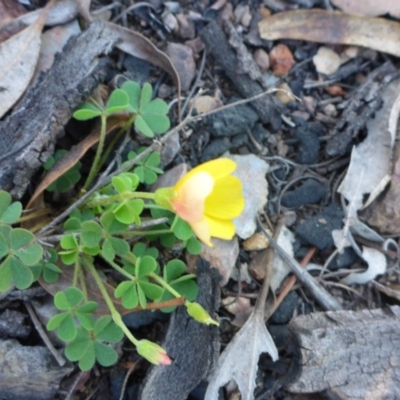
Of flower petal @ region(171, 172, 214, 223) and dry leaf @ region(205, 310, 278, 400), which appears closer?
flower petal @ region(171, 172, 214, 223)

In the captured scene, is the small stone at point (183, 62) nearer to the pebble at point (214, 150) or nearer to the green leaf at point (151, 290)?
the pebble at point (214, 150)

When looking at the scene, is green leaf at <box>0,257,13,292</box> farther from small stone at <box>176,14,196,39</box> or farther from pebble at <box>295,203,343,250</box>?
small stone at <box>176,14,196,39</box>

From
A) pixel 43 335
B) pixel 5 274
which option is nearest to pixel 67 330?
pixel 43 335

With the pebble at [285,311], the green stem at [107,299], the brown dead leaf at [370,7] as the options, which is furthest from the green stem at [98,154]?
the brown dead leaf at [370,7]

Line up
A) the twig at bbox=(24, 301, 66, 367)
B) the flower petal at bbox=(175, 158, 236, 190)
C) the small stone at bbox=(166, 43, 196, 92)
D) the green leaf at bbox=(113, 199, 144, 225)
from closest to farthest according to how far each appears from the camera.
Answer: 1. the flower petal at bbox=(175, 158, 236, 190)
2. the green leaf at bbox=(113, 199, 144, 225)
3. the twig at bbox=(24, 301, 66, 367)
4. the small stone at bbox=(166, 43, 196, 92)

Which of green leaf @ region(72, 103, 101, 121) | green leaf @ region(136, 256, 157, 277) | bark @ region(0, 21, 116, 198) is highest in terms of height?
bark @ region(0, 21, 116, 198)

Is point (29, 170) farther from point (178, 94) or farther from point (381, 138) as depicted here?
point (381, 138)

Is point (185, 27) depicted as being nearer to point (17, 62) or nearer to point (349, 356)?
point (17, 62)

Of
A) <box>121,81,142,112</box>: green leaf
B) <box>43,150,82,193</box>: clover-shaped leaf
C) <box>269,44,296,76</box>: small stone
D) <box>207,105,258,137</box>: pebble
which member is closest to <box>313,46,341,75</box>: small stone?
<box>269,44,296,76</box>: small stone

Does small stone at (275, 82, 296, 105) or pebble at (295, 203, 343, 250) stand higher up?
small stone at (275, 82, 296, 105)
